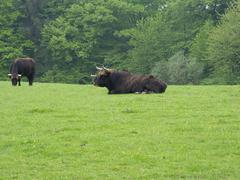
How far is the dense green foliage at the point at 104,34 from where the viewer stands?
6816cm

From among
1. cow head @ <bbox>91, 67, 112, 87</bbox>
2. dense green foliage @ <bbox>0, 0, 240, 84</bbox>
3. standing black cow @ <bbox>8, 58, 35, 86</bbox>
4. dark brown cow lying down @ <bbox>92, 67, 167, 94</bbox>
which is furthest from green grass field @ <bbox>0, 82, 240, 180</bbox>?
Answer: dense green foliage @ <bbox>0, 0, 240, 84</bbox>

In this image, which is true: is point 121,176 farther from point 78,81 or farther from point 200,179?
point 78,81

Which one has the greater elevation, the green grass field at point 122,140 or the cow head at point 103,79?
the green grass field at point 122,140

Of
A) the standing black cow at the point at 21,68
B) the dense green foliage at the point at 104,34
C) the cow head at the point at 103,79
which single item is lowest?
the dense green foliage at the point at 104,34

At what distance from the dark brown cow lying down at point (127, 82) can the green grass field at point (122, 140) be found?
3.71m

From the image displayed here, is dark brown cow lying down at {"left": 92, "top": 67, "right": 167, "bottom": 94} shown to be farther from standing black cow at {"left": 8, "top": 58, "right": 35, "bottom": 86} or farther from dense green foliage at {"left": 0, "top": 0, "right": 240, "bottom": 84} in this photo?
dense green foliage at {"left": 0, "top": 0, "right": 240, "bottom": 84}

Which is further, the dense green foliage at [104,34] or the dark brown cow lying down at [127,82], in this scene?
the dense green foliage at [104,34]

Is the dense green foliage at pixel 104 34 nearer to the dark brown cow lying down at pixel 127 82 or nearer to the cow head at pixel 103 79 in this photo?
the cow head at pixel 103 79

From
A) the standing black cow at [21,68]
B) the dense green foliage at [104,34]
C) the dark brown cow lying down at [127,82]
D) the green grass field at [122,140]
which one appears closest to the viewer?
the green grass field at [122,140]

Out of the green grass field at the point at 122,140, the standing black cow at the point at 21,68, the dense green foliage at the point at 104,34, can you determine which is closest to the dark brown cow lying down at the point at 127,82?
the green grass field at the point at 122,140

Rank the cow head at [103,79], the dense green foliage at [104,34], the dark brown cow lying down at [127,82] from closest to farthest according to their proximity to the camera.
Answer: the dark brown cow lying down at [127,82]
the cow head at [103,79]
the dense green foliage at [104,34]

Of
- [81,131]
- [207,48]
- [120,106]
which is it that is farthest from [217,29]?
[81,131]

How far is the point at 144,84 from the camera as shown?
22500 mm

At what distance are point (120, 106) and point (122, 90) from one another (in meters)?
5.37
